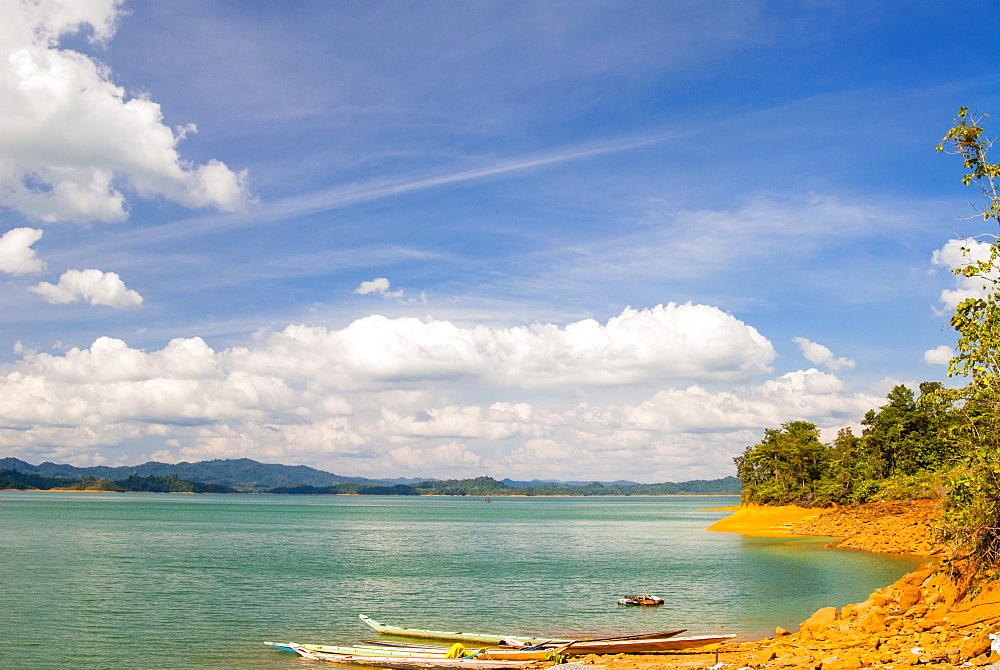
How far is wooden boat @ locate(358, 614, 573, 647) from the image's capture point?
26891mm

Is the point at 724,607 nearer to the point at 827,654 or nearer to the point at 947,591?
the point at 947,591

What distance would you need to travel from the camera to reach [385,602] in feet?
132

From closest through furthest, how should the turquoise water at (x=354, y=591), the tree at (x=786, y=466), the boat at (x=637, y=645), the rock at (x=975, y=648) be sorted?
1. the rock at (x=975, y=648)
2. the boat at (x=637, y=645)
3. the turquoise water at (x=354, y=591)
4. the tree at (x=786, y=466)

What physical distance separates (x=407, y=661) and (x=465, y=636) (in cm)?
379

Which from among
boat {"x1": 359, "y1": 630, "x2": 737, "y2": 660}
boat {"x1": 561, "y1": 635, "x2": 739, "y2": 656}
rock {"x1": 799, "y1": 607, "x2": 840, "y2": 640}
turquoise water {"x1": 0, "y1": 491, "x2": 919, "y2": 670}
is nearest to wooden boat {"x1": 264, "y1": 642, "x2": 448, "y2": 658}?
boat {"x1": 359, "y1": 630, "x2": 737, "y2": 660}

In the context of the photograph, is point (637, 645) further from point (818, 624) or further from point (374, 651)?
point (374, 651)

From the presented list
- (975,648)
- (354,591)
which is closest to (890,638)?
(975,648)

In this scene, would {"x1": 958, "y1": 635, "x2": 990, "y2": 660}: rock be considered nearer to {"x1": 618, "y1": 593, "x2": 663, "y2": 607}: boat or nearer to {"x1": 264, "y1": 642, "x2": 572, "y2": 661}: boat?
{"x1": 264, "y1": 642, "x2": 572, "y2": 661}: boat

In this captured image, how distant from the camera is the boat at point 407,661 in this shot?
24188mm

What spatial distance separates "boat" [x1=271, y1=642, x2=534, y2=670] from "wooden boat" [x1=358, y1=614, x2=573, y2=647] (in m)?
2.41

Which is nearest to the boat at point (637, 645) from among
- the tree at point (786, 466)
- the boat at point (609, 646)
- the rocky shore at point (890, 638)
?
the boat at point (609, 646)

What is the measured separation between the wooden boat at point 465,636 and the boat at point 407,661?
2413mm

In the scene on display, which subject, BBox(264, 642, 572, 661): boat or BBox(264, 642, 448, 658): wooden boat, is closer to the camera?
BBox(264, 642, 572, 661): boat

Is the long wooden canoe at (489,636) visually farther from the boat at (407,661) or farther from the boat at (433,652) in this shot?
the boat at (407,661)
